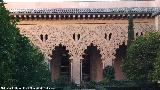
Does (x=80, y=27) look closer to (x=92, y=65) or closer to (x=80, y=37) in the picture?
(x=80, y=37)

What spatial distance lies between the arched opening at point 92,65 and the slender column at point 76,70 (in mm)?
1683

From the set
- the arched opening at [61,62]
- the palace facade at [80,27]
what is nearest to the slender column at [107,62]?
the palace facade at [80,27]

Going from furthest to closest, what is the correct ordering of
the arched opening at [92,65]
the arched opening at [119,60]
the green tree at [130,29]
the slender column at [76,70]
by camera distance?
the arched opening at [92,65] → the arched opening at [119,60] → the slender column at [76,70] → the green tree at [130,29]

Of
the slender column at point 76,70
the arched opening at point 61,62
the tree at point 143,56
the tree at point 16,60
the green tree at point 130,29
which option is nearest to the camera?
the tree at point 16,60

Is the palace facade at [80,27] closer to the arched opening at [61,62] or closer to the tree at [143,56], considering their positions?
the arched opening at [61,62]

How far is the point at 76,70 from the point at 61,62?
2591mm

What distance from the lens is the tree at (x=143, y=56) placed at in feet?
73.1

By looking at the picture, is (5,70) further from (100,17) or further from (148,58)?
(100,17)

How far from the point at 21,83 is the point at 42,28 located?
1091cm

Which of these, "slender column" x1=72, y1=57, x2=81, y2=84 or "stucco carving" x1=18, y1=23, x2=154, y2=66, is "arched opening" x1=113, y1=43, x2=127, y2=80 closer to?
"stucco carving" x1=18, y1=23, x2=154, y2=66

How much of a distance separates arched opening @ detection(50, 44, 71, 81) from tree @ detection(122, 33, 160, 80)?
321 inches

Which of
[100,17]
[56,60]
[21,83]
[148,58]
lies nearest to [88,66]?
[56,60]

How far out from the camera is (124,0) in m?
30.1

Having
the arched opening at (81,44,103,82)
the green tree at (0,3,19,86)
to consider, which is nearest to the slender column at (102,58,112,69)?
the arched opening at (81,44,103,82)
